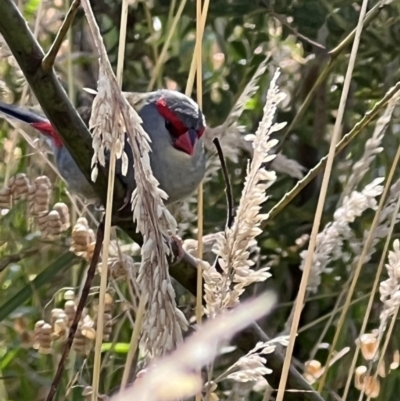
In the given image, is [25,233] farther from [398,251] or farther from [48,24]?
[398,251]

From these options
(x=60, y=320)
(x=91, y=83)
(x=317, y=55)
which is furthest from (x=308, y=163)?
(x=60, y=320)

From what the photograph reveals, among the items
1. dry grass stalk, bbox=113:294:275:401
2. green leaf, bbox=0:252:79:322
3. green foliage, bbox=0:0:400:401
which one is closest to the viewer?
dry grass stalk, bbox=113:294:275:401

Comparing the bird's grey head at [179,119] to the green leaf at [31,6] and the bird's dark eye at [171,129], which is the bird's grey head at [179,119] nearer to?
the bird's dark eye at [171,129]

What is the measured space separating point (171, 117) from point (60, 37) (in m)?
0.55

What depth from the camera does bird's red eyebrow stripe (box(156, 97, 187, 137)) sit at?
1.03m

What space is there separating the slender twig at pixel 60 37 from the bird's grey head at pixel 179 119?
0.50 meters

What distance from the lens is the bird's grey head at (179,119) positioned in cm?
102

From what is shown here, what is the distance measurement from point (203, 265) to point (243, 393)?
0.34m

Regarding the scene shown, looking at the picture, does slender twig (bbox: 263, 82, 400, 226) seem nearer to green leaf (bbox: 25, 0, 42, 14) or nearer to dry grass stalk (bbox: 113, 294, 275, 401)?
dry grass stalk (bbox: 113, 294, 275, 401)

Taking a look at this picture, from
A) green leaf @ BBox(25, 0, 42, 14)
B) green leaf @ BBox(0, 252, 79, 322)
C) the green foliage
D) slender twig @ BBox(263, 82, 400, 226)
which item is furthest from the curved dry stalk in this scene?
green leaf @ BBox(25, 0, 42, 14)

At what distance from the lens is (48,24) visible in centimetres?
127

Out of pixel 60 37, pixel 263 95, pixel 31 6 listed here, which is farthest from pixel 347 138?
pixel 31 6

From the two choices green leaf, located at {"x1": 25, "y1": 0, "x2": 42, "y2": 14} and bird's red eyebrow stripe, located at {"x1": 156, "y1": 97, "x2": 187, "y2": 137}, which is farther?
green leaf, located at {"x1": 25, "y1": 0, "x2": 42, "y2": 14}

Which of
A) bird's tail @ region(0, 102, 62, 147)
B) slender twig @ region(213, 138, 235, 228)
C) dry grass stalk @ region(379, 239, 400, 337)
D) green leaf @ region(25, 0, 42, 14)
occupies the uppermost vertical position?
green leaf @ region(25, 0, 42, 14)
